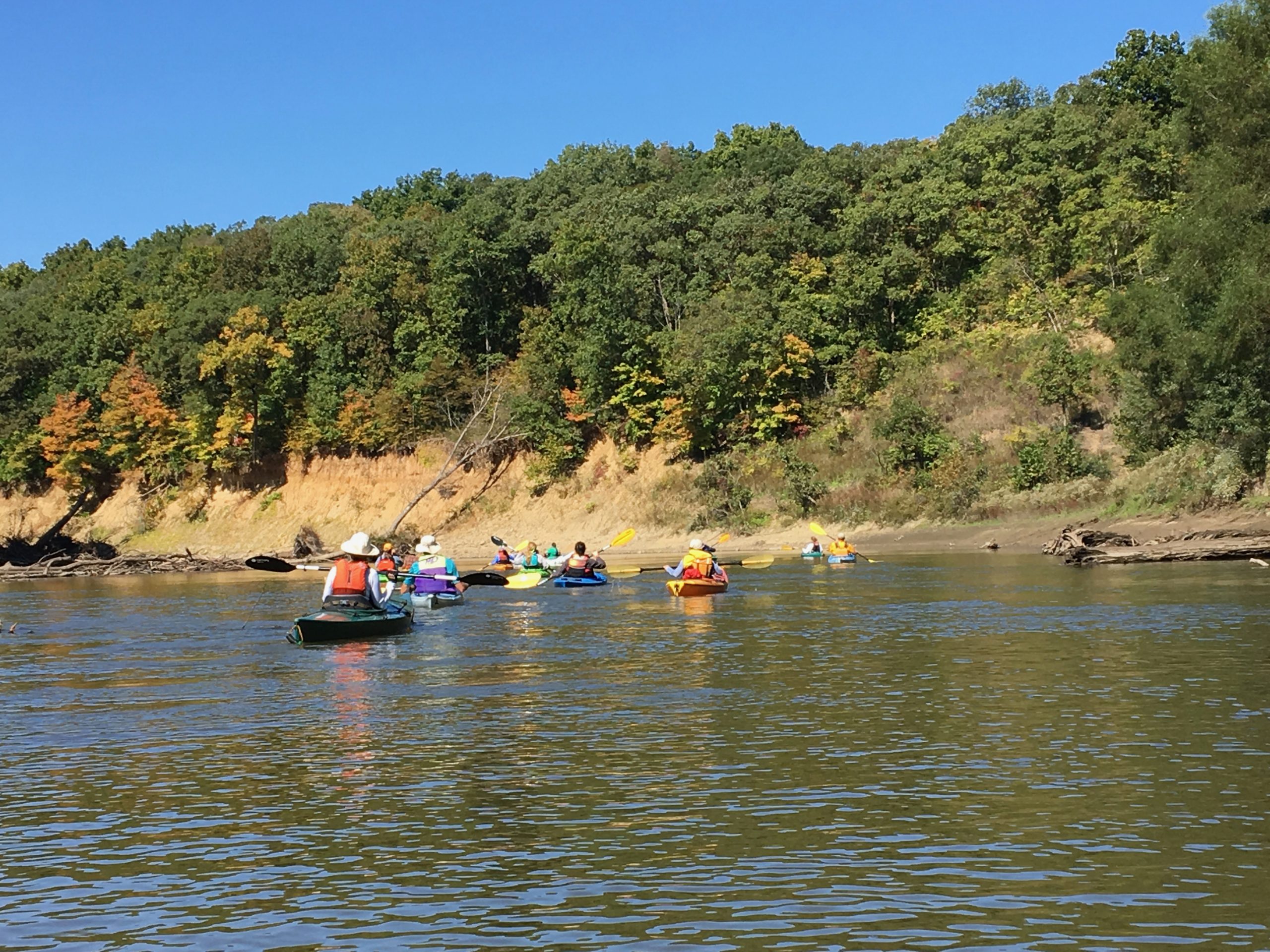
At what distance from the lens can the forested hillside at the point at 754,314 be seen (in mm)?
43750

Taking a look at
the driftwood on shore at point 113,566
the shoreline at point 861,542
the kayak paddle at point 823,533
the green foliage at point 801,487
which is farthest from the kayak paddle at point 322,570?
the driftwood on shore at point 113,566

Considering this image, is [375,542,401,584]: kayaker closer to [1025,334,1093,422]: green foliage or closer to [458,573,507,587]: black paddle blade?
[458,573,507,587]: black paddle blade

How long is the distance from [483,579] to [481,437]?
33470 mm

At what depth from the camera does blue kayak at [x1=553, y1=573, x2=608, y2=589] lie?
122ft

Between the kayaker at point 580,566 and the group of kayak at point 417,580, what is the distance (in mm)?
19

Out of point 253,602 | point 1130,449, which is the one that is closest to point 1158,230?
point 1130,449

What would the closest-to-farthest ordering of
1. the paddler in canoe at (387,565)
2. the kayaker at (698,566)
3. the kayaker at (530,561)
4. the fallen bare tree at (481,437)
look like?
1. the paddler in canoe at (387,565)
2. the kayaker at (698,566)
3. the kayaker at (530,561)
4. the fallen bare tree at (481,437)

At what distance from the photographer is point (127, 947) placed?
8.09 meters

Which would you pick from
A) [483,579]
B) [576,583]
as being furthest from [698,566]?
[483,579]

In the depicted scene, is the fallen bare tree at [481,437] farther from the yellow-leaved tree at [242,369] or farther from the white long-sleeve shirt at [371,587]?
the white long-sleeve shirt at [371,587]

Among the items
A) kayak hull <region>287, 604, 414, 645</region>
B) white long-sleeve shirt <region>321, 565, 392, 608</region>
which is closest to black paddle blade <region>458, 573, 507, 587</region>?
kayak hull <region>287, 604, 414, 645</region>

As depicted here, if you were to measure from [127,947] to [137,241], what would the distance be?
349 ft

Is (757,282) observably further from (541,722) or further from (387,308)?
(541,722)

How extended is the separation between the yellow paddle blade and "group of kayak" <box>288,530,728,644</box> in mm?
29
